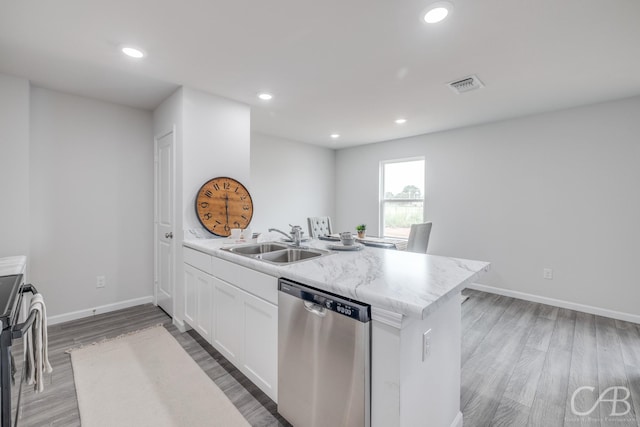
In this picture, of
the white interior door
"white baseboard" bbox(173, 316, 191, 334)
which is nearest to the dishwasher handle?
"white baseboard" bbox(173, 316, 191, 334)

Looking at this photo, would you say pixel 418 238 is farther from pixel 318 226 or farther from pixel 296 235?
pixel 296 235

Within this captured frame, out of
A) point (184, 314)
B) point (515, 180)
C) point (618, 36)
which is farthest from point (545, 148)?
point (184, 314)

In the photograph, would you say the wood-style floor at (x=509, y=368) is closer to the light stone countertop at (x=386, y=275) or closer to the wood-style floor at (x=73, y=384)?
the wood-style floor at (x=73, y=384)

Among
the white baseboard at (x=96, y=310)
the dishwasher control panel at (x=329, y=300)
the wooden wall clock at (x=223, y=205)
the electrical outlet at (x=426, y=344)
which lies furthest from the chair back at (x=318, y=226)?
the electrical outlet at (x=426, y=344)

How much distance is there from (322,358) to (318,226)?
312cm

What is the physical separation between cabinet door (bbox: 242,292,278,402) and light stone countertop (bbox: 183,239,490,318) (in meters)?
0.24

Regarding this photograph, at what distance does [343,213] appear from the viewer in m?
5.98

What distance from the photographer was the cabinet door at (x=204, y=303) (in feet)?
7.69

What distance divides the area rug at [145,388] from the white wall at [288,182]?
2583 millimetres

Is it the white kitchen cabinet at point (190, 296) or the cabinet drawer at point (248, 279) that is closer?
the cabinet drawer at point (248, 279)

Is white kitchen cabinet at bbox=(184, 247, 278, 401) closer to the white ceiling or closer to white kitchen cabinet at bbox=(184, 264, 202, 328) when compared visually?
white kitchen cabinet at bbox=(184, 264, 202, 328)

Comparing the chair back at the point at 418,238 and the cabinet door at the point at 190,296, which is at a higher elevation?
the chair back at the point at 418,238

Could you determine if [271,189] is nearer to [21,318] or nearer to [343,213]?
[343,213]

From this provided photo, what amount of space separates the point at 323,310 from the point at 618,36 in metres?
2.72
